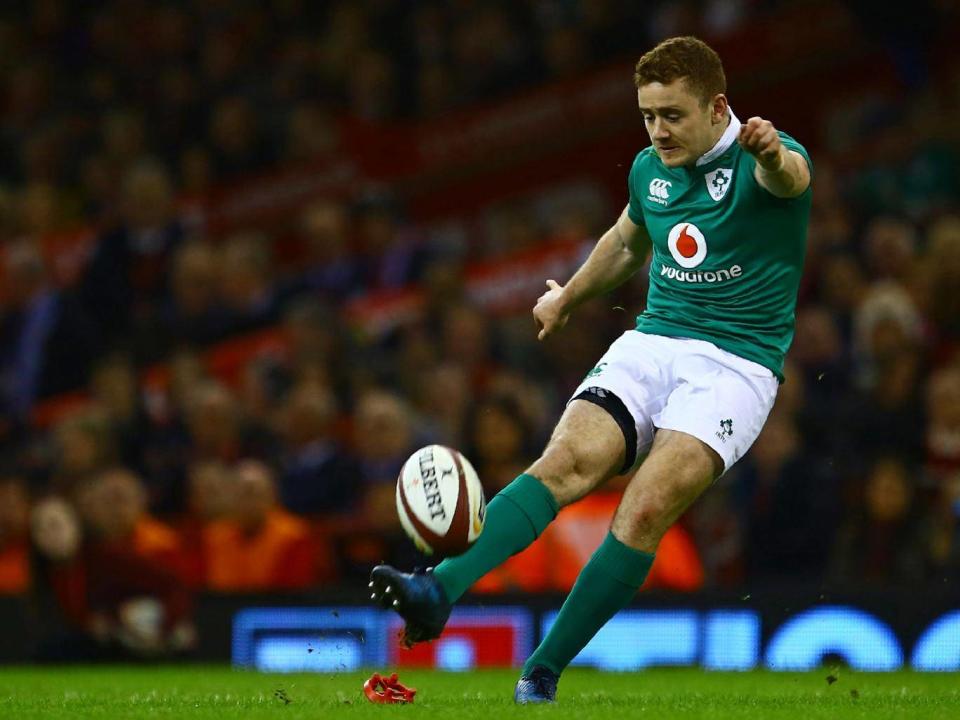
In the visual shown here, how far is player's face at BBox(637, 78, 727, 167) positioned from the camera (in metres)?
5.73

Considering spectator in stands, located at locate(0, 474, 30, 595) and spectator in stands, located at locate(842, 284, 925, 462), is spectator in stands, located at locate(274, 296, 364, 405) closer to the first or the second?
spectator in stands, located at locate(0, 474, 30, 595)

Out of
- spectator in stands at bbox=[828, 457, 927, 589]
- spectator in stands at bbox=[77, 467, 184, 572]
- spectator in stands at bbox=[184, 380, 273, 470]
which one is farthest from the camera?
spectator in stands at bbox=[184, 380, 273, 470]

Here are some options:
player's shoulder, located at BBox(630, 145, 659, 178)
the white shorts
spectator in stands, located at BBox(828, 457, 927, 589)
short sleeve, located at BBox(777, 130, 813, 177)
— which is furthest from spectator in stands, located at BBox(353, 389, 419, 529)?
short sleeve, located at BBox(777, 130, 813, 177)

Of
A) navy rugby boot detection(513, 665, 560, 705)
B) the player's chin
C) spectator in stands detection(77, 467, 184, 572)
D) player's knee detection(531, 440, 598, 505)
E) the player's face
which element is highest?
the player's face

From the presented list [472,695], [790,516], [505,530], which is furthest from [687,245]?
[790,516]

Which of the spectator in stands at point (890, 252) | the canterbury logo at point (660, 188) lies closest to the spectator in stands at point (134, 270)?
the spectator in stands at point (890, 252)

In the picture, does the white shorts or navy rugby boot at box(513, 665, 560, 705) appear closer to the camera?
navy rugby boot at box(513, 665, 560, 705)

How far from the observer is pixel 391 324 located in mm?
12828

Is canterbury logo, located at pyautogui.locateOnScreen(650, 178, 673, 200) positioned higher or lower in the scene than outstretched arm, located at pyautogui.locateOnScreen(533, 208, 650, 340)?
higher

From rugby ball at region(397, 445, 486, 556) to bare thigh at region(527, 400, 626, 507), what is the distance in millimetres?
316

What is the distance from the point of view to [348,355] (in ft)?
38.5

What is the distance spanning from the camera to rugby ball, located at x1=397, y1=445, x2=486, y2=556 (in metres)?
5.38

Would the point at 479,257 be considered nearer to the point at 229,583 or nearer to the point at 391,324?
the point at 391,324

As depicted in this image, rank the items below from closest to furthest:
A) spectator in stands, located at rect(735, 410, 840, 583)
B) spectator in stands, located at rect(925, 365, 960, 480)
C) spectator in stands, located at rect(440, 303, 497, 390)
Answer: spectator in stands, located at rect(925, 365, 960, 480) → spectator in stands, located at rect(735, 410, 840, 583) → spectator in stands, located at rect(440, 303, 497, 390)
